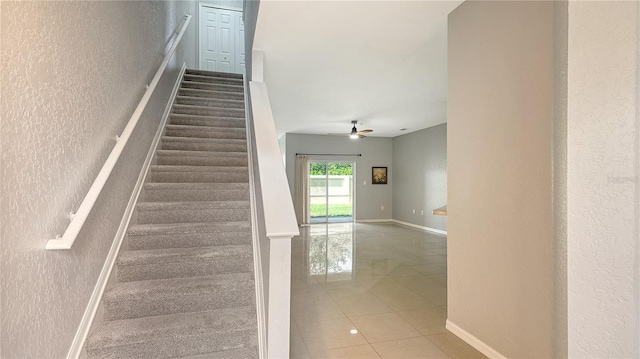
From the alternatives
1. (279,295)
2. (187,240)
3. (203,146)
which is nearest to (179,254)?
(187,240)

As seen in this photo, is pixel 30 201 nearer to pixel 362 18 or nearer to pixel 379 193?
pixel 362 18

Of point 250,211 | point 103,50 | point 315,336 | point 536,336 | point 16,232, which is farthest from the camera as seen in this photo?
point 250,211

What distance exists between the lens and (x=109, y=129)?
6.68 ft

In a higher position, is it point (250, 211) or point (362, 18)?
point (362, 18)

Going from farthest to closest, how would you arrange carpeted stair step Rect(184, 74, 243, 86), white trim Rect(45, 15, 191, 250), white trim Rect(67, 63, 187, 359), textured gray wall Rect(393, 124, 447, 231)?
textured gray wall Rect(393, 124, 447, 231) < carpeted stair step Rect(184, 74, 243, 86) < white trim Rect(67, 63, 187, 359) < white trim Rect(45, 15, 191, 250)

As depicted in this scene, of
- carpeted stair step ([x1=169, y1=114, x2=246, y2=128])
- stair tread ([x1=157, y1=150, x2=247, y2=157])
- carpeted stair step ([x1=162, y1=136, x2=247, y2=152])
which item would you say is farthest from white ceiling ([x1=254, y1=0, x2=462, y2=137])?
stair tread ([x1=157, y1=150, x2=247, y2=157])

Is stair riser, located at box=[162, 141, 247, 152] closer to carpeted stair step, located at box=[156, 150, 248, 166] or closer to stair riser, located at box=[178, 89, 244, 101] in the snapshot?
carpeted stair step, located at box=[156, 150, 248, 166]

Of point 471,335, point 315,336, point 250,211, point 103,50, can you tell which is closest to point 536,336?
point 471,335

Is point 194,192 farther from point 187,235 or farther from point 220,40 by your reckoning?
point 220,40

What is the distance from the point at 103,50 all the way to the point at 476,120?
2.51 meters

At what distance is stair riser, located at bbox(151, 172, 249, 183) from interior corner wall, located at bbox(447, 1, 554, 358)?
1998mm

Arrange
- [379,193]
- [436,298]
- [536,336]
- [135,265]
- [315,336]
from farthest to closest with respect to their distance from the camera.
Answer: [379,193] → [436,298] → [315,336] → [135,265] → [536,336]

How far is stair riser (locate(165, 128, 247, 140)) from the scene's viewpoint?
A: 3.52 metres

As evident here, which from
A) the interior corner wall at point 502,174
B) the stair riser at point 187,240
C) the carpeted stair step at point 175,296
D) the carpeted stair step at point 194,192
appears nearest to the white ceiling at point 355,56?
the interior corner wall at point 502,174
